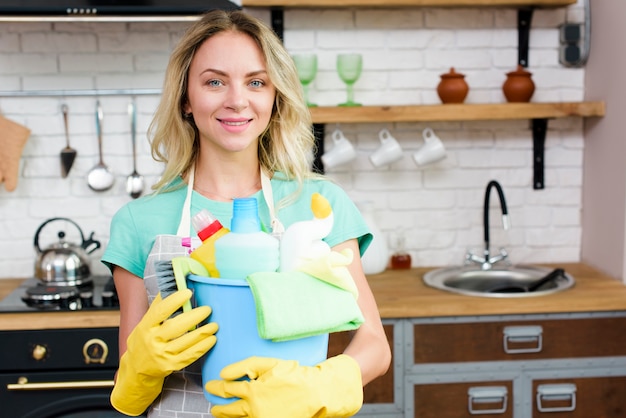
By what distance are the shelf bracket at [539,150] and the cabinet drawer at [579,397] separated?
802 millimetres

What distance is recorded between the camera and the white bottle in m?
2.75

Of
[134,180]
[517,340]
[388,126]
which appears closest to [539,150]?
[388,126]

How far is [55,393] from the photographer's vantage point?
7.67ft

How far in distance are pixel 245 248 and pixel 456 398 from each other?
153 cm

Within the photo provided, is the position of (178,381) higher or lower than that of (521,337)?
higher

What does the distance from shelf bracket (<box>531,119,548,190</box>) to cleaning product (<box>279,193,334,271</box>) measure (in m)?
2.00

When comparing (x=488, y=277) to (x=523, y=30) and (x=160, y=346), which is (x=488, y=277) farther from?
(x=160, y=346)

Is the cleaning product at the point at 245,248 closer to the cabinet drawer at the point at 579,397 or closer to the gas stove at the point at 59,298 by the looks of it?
the gas stove at the point at 59,298

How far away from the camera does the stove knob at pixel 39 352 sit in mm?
2311

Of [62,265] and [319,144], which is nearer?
[62,265]

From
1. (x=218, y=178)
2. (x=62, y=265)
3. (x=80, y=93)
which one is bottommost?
(x=62, y=265)

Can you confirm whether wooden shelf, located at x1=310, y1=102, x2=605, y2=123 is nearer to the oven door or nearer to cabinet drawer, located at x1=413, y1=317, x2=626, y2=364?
cabinet drawer, located at x1=413, y1=317, x2=626, y2=364

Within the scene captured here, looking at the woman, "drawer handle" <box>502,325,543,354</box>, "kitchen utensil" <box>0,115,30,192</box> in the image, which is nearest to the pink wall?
"drawer handle" <box>502,325,543,354</box>

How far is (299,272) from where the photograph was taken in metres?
1.07
